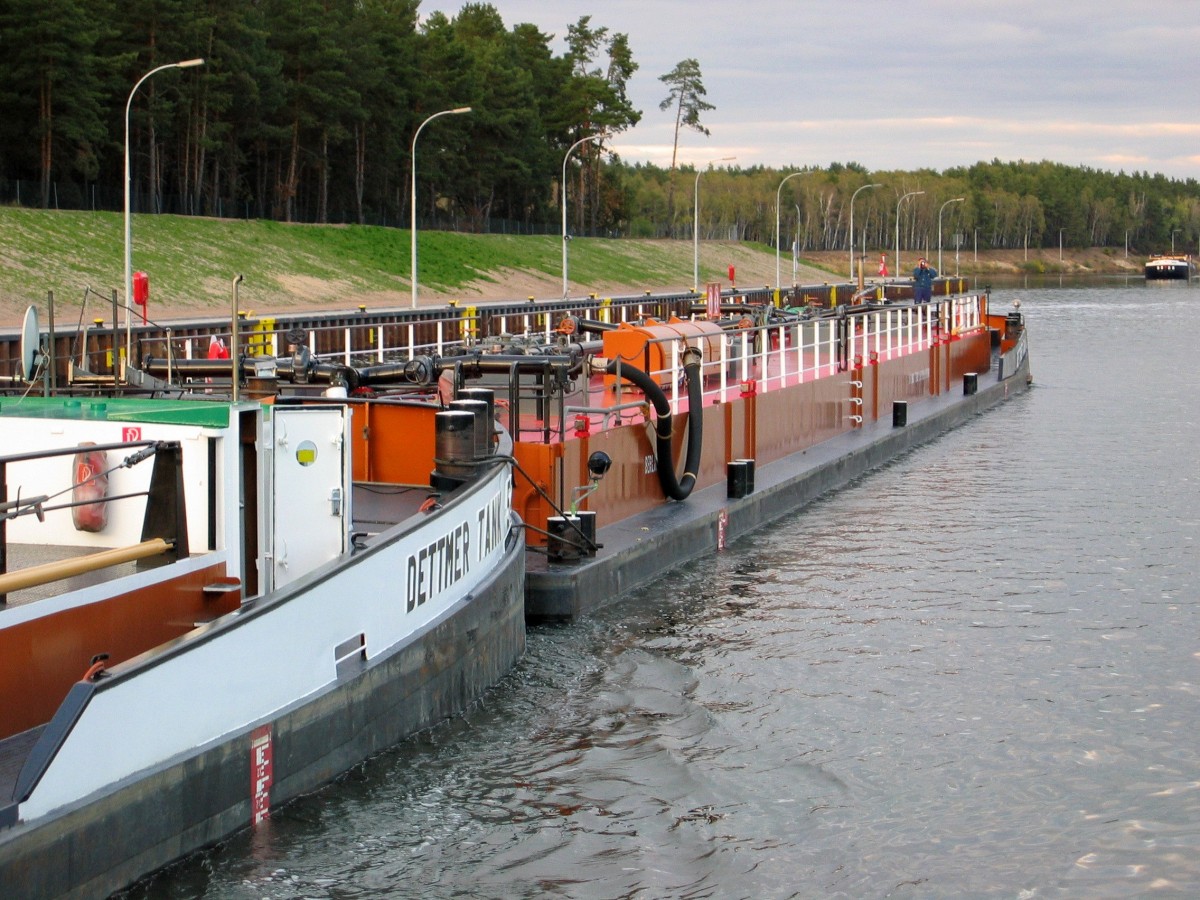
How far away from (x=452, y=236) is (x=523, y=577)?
85979mm

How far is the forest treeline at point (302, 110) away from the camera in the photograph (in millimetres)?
70000

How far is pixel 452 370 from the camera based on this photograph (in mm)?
15391

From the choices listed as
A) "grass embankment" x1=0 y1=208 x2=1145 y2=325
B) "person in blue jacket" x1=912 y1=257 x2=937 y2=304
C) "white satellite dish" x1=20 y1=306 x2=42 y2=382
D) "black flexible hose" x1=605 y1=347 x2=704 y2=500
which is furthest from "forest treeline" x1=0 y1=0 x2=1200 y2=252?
"white satellite dish" x1=20 y1=306 x2=42 y2=382

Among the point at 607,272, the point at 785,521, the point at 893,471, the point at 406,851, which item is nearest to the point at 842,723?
the point at 406,851

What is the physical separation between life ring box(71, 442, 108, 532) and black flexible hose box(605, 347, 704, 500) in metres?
8.73

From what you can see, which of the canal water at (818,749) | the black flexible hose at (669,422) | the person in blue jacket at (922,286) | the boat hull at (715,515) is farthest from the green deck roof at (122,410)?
the person in blue jacket at (922,286)

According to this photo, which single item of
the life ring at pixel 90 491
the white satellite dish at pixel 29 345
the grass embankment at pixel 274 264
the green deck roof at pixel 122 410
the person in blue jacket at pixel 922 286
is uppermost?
the grass embankment at pixel 274 264

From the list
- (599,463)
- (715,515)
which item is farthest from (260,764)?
(715,515)

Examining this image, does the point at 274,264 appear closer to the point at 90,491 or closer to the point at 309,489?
the point at 309,489

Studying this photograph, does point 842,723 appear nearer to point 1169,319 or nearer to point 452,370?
point 452,370

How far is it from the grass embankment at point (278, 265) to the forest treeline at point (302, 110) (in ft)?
13.7

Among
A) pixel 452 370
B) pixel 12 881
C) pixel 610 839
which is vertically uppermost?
pixel 452 370

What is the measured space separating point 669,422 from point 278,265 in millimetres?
60111

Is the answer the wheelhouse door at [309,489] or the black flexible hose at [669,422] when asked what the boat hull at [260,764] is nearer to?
the wheelhouse door at [309,489]
